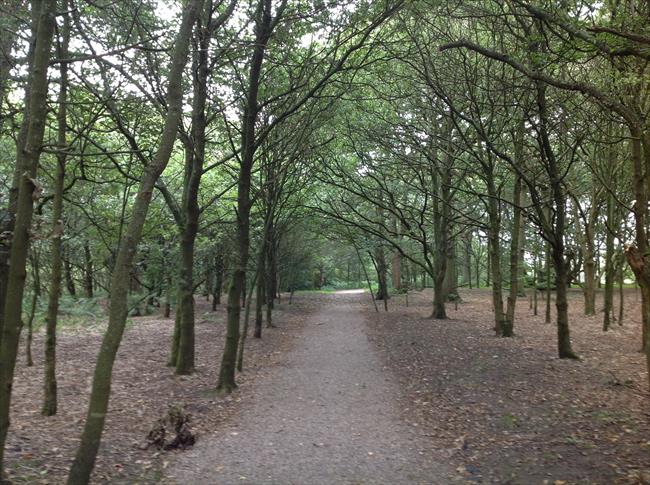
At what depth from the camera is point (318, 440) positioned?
6516mm

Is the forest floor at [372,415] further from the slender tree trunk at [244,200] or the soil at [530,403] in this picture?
the slender tree trunk at [244,200]

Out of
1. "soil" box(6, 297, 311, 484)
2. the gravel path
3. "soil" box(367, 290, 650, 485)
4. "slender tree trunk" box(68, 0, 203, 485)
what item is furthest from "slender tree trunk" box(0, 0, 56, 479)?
"soil" box(367, 290, 650, 485)

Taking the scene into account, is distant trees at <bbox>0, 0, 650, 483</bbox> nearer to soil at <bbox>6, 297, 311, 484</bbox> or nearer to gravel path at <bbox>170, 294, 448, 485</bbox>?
soil at <bbox>6, 297, 311, 484</bbox>

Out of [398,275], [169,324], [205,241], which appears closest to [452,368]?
[205,241]

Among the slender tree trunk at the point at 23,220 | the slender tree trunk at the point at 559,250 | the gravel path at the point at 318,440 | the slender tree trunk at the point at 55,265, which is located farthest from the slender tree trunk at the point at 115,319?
the slender tree trunk at the point at 559,250

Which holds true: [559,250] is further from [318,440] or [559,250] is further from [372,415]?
[318,440]

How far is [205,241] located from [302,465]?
1272 cm

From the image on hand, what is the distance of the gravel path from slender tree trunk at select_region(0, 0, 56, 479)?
2.05 m

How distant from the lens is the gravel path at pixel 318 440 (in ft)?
17.6

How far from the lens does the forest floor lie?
529cm

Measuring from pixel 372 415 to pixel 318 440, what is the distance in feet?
4.41

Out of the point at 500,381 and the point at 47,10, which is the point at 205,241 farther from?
the point at 47,10

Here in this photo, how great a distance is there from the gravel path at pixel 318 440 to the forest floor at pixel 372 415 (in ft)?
0.09

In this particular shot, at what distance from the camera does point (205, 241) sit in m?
17.5
